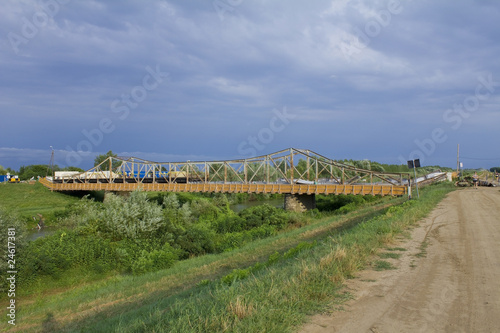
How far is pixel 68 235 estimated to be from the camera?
21.8 metres

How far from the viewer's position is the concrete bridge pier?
149 ft

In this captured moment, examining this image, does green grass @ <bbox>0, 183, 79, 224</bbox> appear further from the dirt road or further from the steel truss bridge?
the dirt road

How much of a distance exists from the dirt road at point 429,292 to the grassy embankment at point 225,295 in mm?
466

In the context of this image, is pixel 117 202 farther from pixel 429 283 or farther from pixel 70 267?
pixel 429 283

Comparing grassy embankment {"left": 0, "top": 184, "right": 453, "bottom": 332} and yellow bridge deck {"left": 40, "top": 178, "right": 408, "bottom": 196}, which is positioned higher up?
yellow bridge deck {"left": 40, "top": 178, "right": 408, "bottom": 196}

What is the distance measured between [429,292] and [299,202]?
39.4m

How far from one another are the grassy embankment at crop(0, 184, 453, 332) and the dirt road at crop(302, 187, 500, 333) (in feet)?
1.53

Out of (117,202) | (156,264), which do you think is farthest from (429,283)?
(117,202)

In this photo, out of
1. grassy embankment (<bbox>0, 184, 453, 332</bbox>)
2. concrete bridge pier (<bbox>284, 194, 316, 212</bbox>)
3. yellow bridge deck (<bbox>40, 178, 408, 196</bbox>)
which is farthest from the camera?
concrete bridge pier (<bbox>284, 194, 316, 212</bbox>)

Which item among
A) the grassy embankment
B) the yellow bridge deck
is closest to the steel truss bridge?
the yellow bridge deck

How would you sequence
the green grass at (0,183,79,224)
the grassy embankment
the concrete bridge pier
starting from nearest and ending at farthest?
1. the grassy embankment
2. the concrete bridge pier
3. the green grass at (0,183,79,224)

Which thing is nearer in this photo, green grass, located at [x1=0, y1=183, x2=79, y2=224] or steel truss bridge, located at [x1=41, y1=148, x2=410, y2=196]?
steel truss bridge, located at [x1=41, y1=148, x2=410, y2=196]

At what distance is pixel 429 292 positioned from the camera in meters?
6.77

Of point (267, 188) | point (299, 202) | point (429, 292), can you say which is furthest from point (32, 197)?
point (429, 292)
